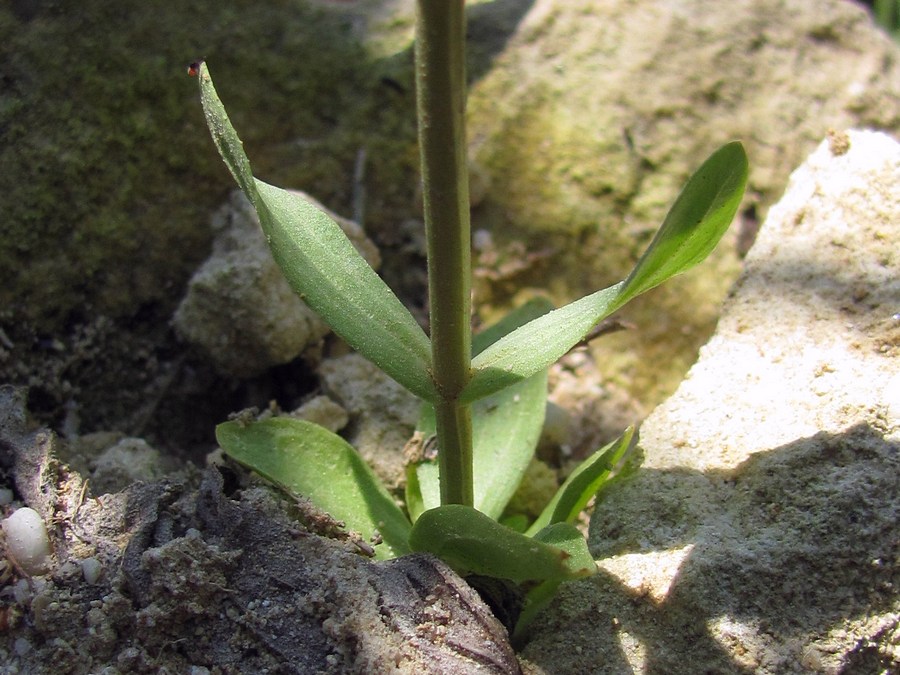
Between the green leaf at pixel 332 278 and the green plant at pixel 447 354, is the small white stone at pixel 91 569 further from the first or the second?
the green leaf at pixel 332 278

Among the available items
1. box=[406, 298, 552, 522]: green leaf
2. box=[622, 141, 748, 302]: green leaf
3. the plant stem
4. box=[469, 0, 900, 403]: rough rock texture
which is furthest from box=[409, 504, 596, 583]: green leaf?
box=[469, 0, 900, 403]: rough rock texture

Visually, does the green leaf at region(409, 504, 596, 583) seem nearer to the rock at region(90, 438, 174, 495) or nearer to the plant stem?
the plant stem

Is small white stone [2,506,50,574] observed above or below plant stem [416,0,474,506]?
below

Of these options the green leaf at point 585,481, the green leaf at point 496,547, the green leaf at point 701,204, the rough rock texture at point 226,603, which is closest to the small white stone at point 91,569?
the rough rock texture at point 226,603

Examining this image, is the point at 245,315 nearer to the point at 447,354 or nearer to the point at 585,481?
the point at 447,354

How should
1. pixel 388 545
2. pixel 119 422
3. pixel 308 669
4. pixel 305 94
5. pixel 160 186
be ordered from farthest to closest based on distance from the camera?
pixel 305 94
pixel 160 186
pixel 119 422
pixel 388 545
pixel 308 669

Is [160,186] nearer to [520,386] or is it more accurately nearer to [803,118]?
[520,386]

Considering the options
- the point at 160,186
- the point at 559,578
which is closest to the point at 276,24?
the point at 160,186

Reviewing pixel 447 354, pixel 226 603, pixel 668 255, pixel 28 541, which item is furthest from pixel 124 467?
pixel 668 255
